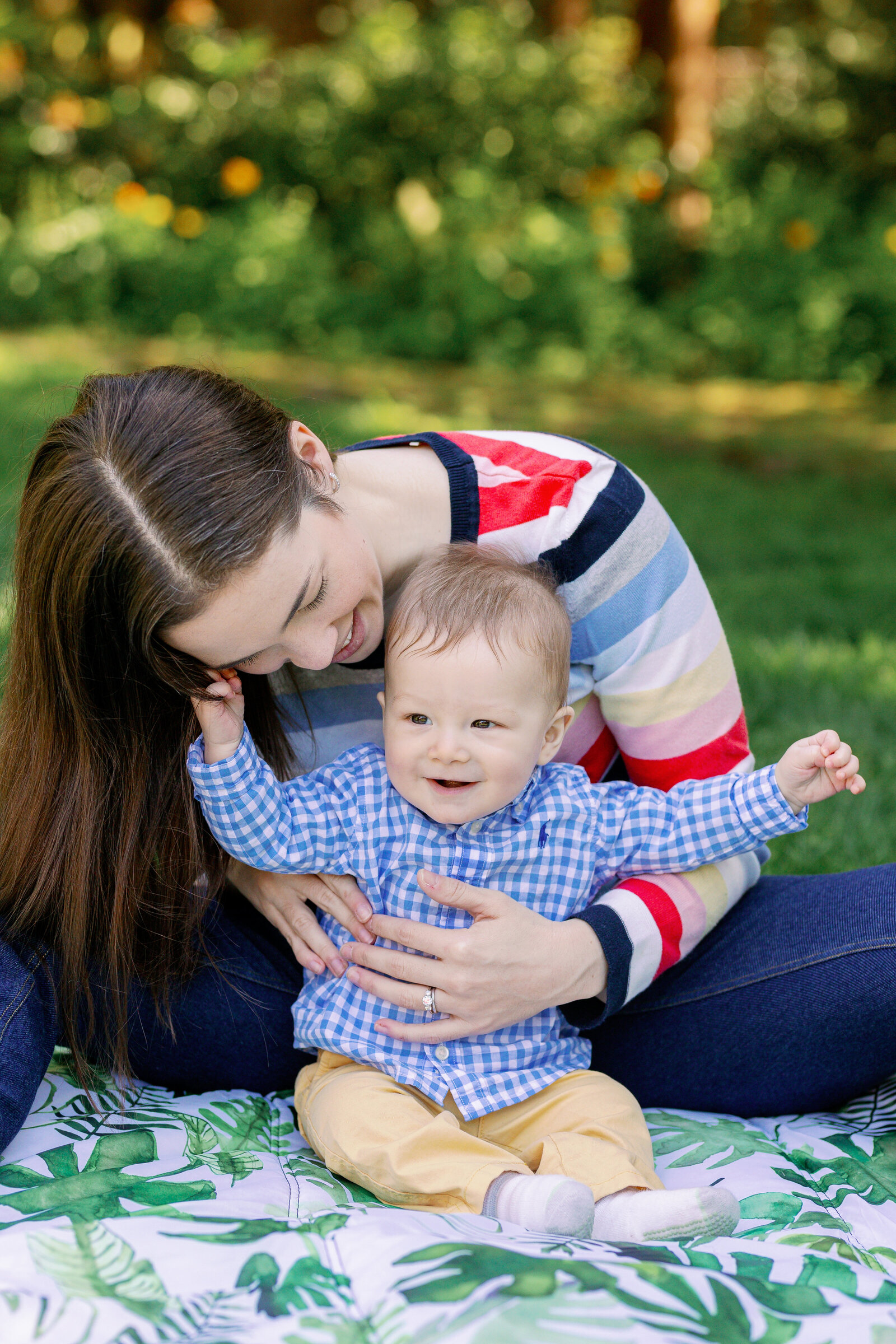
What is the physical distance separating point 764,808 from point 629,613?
15.4 inches

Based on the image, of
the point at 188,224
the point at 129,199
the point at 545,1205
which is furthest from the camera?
the point at 188,224

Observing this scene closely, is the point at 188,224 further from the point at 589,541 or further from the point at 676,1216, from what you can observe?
the point at 676,1216

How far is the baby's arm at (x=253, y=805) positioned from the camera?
1.96 meters

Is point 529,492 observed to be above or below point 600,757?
above

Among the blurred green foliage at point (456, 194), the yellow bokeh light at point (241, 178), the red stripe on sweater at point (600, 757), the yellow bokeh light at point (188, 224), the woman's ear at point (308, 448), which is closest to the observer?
the woman's ear at point (308, 448)

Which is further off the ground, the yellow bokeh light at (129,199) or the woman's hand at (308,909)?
the yellow bokeh light at (129,199)

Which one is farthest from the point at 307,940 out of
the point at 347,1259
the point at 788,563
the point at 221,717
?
the point at 788,563

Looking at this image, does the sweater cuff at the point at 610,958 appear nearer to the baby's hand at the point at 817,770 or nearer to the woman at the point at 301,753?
the woman at the point at 301,753

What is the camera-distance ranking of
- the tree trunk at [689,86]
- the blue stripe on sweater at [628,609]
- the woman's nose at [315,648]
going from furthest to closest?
the tree trunk at [689,86]
the blue stripe on sweater at [628,609]
the woman's nose at [315,648]

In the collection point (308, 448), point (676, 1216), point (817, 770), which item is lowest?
point (676, 1216)

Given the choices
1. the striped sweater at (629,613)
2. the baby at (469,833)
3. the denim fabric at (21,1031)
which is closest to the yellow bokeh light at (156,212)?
the striped sweater at (629,613)

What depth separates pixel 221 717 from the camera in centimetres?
196

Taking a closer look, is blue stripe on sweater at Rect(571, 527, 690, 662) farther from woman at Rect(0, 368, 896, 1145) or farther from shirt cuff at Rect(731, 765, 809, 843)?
shirt cuff at Rect(731, 765, 809, 843)

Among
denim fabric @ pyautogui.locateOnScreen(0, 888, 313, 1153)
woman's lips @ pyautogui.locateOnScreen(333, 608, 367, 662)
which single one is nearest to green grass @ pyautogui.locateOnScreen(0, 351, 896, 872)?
woman's lips @ pyautogui.locateOnScreen(333, 608, 367, 662)
